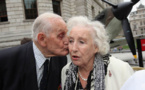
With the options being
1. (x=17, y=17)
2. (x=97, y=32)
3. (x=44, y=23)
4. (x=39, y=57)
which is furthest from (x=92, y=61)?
(x=17, y=17)

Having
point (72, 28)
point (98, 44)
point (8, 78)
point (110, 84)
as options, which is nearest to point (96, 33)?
point (98, 44)

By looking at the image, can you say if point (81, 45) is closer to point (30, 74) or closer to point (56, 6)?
point (30, 74)

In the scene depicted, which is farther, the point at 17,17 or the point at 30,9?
the point at 30,9

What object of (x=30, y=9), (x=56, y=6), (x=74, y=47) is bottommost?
(x=74, y=47)

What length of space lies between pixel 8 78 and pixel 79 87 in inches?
38.0

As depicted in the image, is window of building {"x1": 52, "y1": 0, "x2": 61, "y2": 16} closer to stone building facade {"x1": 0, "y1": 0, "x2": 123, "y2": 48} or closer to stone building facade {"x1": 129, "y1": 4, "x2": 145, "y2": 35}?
stone building facade {"x1": 0, "y1": 0, "x2": 123, "y2": 48}

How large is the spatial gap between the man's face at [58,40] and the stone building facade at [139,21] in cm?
9924

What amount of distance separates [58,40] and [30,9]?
44.3 ft

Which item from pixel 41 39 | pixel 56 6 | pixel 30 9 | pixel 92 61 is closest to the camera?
pixel 41 39

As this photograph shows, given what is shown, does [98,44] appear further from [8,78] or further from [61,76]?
[8,78]

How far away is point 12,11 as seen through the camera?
13.1 meters

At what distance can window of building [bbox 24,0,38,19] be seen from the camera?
13.7m

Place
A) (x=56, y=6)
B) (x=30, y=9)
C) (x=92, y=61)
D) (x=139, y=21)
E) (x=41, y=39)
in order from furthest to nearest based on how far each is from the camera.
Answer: (x=139, y=21)
(x=56, y=6)
(x=30, y=9)
(x=92, y=61)
(x=41, y=39)

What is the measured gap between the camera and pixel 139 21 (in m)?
90.6
